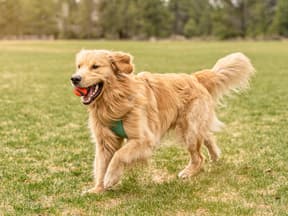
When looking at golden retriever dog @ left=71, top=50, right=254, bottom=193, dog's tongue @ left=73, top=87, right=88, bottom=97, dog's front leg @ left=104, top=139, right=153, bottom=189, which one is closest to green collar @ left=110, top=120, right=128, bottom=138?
golden retriever dog @ left=71, top=50, right=254, bottom=193

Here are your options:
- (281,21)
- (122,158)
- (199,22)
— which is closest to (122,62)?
(122,158)

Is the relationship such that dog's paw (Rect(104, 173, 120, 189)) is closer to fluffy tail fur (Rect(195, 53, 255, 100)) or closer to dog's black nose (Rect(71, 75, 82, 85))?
dog's black nose (Rect(71, 75, 82, 85))

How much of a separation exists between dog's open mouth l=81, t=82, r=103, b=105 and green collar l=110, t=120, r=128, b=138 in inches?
15.1

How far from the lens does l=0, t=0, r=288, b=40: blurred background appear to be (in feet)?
271

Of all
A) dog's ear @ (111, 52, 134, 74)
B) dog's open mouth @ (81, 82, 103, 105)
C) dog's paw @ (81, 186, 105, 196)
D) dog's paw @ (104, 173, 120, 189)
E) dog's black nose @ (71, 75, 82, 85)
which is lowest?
dog's paw @ (81, 186, 105, 196)

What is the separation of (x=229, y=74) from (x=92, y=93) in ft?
7.74

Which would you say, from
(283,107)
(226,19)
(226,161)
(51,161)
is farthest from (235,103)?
(226,19)

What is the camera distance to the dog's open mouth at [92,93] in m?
4.70

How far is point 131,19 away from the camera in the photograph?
85.4 metres

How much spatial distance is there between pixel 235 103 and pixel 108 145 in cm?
770

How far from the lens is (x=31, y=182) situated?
17.2 feet

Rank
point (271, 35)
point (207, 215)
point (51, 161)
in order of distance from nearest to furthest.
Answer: point (207, 215) → point (51, 161) → point (271, 35)

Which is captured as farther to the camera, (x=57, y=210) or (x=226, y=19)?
(x=226, y=19)

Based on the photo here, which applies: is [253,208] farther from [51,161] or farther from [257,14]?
[257,14]
